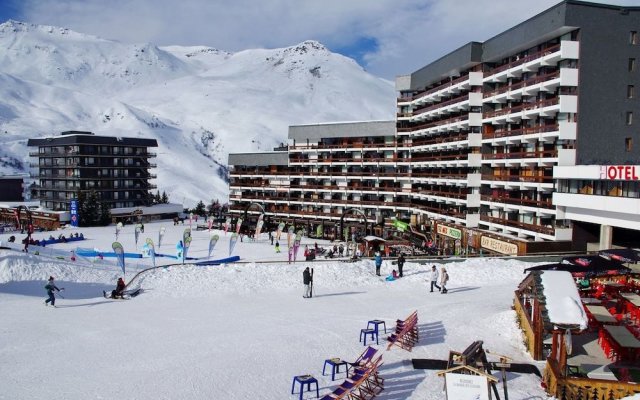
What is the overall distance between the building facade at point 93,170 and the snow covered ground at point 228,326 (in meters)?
57.7

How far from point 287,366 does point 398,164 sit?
5339cm

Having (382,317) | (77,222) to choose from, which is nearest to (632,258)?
(382,317)

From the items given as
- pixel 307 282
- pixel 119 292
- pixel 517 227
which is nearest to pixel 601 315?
pixel 307 282

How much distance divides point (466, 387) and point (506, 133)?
129 feet

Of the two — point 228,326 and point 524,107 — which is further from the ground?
point 524,107

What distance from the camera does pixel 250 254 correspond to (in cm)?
4569

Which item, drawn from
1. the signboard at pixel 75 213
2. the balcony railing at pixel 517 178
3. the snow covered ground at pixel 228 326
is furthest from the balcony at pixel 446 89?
the signboard at pixel 75 213

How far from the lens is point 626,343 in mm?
15367

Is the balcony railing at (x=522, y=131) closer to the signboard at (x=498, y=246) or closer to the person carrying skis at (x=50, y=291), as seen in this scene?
the signboard at (x=498, y=246)

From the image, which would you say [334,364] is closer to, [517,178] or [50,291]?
[50,291]

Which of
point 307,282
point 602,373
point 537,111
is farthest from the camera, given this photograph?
point 537,111

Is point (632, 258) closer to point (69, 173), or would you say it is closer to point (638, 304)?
point (638, 304)

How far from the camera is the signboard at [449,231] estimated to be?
4790 cm

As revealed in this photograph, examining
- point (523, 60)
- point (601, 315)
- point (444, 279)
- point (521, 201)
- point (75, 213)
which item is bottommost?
point (75, 213)
